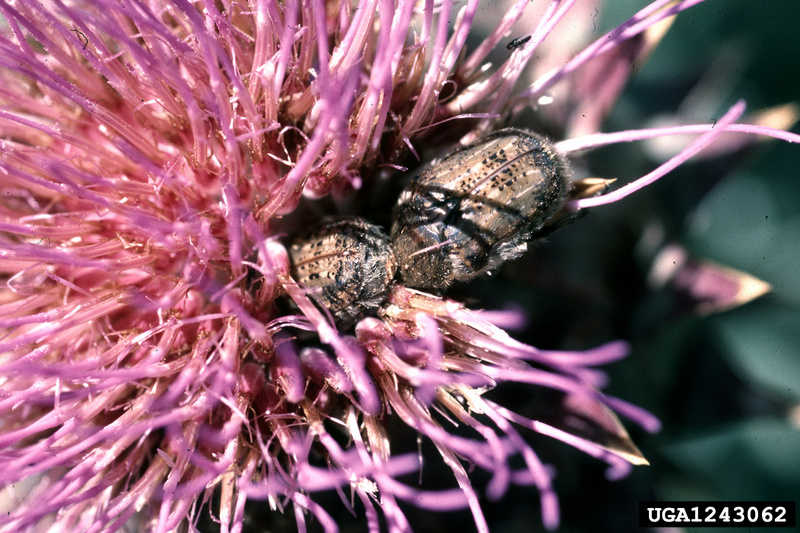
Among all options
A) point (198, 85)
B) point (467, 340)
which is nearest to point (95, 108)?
point (198, 85)

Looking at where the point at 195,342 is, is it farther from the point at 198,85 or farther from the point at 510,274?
the point at 510,274

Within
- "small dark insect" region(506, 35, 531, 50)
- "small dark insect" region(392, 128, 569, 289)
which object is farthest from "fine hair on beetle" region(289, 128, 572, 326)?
"small dark insect" region(506, 35, 531, 50)

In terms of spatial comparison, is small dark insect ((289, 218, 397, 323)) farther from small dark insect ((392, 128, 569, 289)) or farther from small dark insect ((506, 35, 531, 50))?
small dark insect ((506, 35, 531, 50))

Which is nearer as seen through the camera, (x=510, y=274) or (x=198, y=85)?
(x=198, y=85)

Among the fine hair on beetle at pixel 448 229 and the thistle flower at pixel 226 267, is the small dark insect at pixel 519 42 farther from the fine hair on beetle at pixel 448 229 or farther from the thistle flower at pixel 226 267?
the fine hair on beetle at pixel 448 229

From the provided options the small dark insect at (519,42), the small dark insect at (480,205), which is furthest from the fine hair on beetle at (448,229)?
the small dark insect at (519,42)

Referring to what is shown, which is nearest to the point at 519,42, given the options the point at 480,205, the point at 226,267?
the point at 480,205
